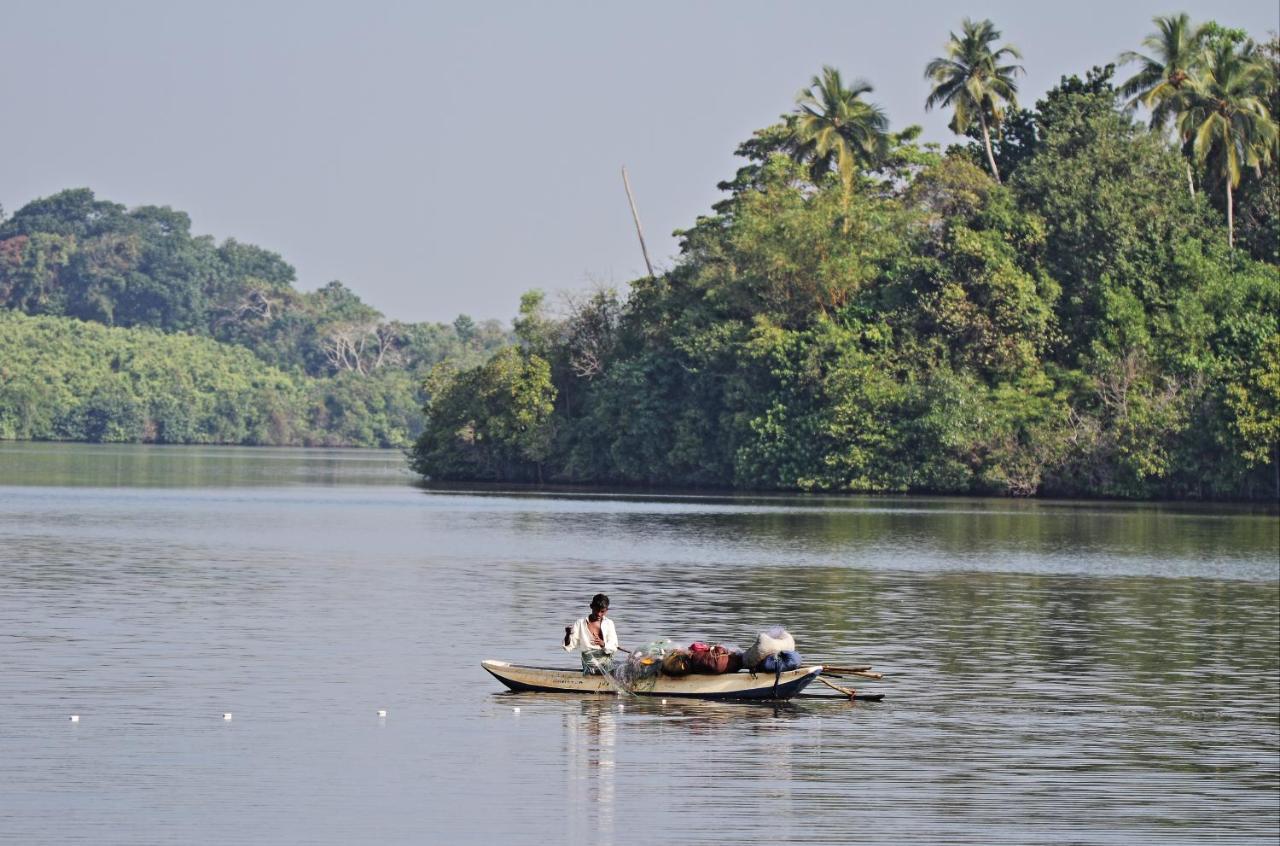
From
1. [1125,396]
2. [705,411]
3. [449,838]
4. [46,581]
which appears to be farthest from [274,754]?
[705,411]

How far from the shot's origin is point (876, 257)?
8650 centimetres

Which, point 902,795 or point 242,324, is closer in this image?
point 902,795

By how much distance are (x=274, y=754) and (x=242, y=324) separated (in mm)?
180241

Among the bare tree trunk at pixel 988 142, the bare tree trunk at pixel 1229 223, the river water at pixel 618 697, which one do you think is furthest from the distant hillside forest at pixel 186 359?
the river water at pixel 618 697

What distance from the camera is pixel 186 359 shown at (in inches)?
6668

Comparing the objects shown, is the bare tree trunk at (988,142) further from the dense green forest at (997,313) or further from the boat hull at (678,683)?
the boat hull at (678,683)

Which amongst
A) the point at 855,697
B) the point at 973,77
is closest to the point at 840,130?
the point at 973,77

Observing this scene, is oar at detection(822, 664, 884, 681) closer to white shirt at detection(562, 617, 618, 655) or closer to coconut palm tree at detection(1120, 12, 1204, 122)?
white shirt at detection(562, 617, 618, 655)

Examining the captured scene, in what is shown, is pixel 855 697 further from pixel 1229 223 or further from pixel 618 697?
pixel 1229 223

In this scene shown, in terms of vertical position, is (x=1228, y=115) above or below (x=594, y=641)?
above

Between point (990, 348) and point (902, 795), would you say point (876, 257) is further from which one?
point (902, 795)

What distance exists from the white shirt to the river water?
713mm

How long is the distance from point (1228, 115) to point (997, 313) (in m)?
11.8

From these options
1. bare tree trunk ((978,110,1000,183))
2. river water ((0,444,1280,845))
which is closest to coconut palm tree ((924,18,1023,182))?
bare tree trunk ((978,110,1000,183))
